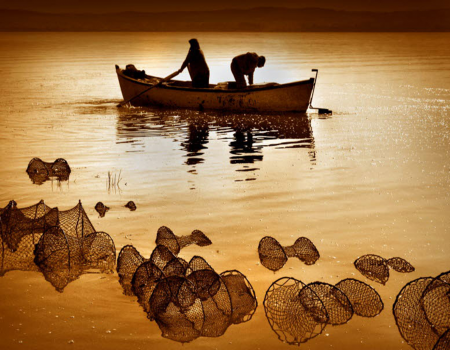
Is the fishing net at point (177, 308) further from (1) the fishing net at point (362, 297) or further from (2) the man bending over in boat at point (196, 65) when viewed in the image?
(2) the man bending over in boat at point (196, 65)

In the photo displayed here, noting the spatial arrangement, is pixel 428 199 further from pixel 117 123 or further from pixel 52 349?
pixel 117 123

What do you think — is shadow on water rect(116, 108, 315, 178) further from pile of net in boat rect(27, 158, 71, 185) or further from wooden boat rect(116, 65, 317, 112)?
pile of net in boat rect(27, 158, 71, 185)

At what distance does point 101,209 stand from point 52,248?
2312 millimetres

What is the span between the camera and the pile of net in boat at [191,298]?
477 cm

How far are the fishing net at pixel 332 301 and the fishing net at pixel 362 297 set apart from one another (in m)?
0.12

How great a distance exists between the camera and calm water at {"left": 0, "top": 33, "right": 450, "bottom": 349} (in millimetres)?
4957

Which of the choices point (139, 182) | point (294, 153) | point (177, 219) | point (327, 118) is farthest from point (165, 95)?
point (177, 219)

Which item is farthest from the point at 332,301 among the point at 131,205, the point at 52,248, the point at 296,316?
the point at 131,205

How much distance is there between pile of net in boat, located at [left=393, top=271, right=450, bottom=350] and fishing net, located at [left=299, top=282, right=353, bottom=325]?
425 millimetres

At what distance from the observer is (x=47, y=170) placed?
10203 mm

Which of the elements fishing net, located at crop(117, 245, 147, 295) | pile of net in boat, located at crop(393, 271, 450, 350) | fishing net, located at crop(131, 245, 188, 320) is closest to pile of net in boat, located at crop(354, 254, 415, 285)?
pile of net in boat, located at crop(393, 271, 450, 350)

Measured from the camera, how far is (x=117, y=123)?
1694 cm

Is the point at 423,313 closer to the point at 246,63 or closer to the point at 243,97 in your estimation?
the point at 246,63

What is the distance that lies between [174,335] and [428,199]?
18.6ft
